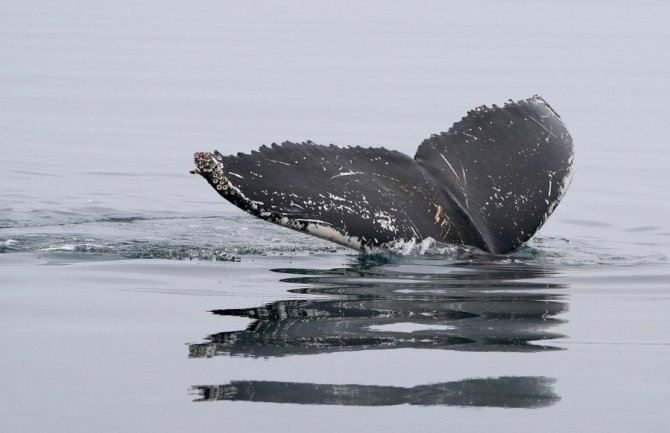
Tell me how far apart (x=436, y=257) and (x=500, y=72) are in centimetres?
1806

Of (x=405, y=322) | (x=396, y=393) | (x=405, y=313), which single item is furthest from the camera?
(x=405, y=313)

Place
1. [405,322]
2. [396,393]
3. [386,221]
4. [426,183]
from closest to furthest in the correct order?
[396,393] < [405,322] < [386,221] < [426,183]

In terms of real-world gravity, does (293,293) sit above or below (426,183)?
below

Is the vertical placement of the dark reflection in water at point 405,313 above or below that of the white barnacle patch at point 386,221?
below

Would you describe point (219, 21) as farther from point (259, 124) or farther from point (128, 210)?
point (128, 210)

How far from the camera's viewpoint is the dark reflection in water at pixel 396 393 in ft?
16.7

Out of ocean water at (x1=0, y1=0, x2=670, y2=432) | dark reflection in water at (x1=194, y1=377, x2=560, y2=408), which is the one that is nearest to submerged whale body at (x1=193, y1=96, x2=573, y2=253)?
ocean water at (x1=0, y1=0, x2=670, y2=432)

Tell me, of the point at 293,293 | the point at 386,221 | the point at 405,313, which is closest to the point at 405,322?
the point at 405,313

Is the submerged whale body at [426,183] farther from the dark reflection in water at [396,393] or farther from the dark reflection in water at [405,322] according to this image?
the dark reflection in water at [396,393]

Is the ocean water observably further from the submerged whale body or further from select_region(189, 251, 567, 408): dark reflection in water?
the submerged whale body

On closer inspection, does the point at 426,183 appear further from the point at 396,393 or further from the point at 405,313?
the point at 396,393

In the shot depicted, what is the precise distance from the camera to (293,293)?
24.3 ft

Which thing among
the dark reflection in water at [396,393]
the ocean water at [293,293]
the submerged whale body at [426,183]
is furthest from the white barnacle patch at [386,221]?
the dark reflection in water at [396,393]

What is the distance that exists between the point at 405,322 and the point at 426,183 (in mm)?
1999
